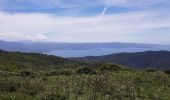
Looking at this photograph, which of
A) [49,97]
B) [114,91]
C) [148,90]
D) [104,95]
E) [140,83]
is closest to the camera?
[49,97]

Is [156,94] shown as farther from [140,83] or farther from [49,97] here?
[49,97]

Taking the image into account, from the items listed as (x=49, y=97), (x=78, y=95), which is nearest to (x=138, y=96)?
(x=78, y=95)

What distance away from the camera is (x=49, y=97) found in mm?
15469

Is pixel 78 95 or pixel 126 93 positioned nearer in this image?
pixel 78 95

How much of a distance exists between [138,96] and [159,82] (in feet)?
21.3

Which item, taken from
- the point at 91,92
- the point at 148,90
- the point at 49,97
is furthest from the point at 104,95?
Result: the point at 148,90

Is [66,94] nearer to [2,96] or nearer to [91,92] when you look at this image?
[91,92]

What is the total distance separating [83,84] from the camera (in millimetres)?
19938

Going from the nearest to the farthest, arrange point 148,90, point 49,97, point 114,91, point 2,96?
1. point 2,96
2. point 49,97
3. point 114,91
4. point 148,90

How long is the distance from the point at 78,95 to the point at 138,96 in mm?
3023

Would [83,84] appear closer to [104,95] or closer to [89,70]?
[104,95]

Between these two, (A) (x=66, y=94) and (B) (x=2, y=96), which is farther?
(A) (x=66, y=94)

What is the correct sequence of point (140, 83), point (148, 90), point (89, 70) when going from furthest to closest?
point (89, 70) < point (140, 83) < point (148, 90)

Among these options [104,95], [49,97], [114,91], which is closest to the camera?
[49,97]
